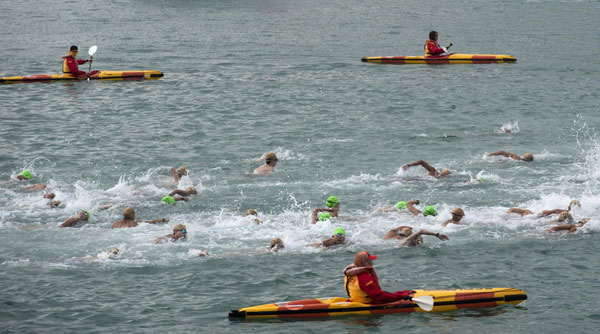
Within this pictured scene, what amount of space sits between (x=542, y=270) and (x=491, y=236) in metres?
2.32

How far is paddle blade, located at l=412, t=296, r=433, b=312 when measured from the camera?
51.1ft

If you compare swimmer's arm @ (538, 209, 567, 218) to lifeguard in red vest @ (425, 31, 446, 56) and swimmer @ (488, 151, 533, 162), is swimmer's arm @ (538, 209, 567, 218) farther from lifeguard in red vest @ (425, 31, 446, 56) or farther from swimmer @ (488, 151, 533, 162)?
lifeguard in red vest @ (425, 31, 446, 56)

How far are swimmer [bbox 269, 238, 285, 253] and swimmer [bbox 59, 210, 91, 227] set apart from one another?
556 centimetres

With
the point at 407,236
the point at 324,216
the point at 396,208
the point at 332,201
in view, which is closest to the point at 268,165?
the point at 332,201

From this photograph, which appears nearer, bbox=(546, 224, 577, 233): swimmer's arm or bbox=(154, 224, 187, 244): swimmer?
bbox=(154, 224, 187, 244): swimmer

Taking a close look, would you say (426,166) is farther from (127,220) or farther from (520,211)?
(127,220)

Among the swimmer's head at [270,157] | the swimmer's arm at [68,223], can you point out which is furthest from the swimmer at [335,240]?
the swimmer's head at [270,157]

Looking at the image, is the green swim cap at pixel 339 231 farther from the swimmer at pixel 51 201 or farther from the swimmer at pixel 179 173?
the swimmer at pixel 51 201

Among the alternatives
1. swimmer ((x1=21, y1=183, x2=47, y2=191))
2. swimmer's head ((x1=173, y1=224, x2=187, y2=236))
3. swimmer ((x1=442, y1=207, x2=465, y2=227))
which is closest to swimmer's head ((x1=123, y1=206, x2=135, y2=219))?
swimmer's head ((x1=173, y1=224, x2=187, y2=236))

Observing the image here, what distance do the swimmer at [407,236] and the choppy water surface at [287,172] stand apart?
0.37m

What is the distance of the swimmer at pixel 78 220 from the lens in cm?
2142

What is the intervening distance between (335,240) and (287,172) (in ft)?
23.1

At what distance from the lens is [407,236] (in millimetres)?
20312

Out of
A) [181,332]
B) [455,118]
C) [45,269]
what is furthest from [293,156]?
[181,332]
